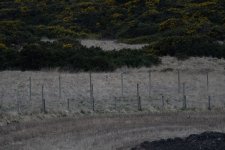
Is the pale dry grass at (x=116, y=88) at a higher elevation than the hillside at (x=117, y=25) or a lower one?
higher

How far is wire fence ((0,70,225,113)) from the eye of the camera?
21.8 m

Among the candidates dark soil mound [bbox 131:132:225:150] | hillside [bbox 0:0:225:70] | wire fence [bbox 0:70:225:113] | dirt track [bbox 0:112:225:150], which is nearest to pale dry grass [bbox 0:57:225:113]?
wire fence [bbox 0:70:225:113]

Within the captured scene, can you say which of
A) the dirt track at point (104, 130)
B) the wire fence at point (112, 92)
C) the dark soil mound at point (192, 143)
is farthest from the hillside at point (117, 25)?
the dark soil mound at point (192, 143)

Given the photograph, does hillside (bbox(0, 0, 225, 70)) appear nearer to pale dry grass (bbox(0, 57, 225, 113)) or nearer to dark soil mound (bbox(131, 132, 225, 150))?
pale dry grass (bbox(0, 57, 225, 113))

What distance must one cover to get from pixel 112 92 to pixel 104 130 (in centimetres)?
642

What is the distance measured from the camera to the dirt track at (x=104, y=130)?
16.3 m

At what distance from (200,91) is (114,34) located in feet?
79.1

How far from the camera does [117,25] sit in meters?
49.7

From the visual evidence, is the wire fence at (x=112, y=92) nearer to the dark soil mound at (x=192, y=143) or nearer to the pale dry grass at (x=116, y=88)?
the pale dry grass at (x=116, y=88)

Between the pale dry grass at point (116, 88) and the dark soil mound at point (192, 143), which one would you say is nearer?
the dark soil mound at point (192, 143)

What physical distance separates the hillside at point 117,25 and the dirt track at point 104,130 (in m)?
10.3

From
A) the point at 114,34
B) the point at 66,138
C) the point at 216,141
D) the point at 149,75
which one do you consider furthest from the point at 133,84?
the point at 114,34

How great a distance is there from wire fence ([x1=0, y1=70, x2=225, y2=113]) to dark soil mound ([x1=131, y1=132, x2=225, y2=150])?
574 centimetres

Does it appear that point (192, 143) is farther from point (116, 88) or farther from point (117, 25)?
point (117, 25)
